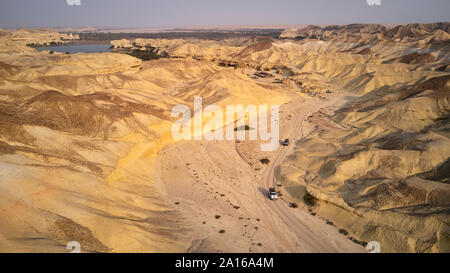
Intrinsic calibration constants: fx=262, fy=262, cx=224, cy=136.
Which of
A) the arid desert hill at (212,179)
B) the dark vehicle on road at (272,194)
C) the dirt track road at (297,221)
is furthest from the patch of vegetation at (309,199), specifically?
the dark vehicle on road at (272,194)

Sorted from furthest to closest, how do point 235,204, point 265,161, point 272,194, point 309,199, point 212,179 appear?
point 265,161, point 212,179, point 272,194, point 235,204, point 309,199

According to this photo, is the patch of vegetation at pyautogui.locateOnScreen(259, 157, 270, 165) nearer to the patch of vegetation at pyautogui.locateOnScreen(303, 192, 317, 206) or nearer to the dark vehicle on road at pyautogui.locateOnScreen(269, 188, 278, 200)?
the dark vehicle on road at pyautogui.locateOnScreen(269, 188, 278, 200)

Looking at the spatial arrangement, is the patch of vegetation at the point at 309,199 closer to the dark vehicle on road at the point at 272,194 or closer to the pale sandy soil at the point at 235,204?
the pale sandy soil at the point at 235,204

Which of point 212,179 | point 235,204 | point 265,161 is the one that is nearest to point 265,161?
point 265,161

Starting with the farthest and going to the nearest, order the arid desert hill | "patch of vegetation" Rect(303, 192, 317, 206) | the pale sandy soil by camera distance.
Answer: "patch of vegetation" Rect(303, 192, 317, 206) < the pale sandy soil < the arid desert hill

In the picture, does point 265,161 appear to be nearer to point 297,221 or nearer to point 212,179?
point 212,179

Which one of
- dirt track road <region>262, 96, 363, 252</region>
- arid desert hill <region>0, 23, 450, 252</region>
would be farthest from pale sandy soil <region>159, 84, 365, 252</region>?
arid desert hill <region>0, 23, 450, 252</region>

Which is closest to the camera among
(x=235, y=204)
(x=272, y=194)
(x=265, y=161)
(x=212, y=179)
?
(x=235, y=204)

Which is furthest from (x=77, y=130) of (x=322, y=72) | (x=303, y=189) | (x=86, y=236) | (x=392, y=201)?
(x=322, y=72)
